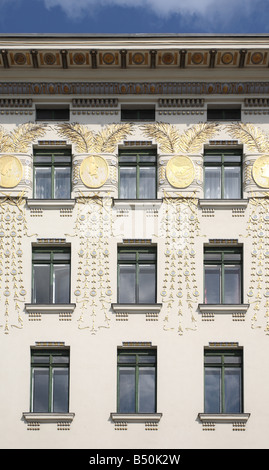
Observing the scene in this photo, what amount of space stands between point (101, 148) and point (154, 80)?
109 inches

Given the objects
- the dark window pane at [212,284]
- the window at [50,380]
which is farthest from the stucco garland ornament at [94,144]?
the window at [50,380]

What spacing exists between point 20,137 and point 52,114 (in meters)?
1.32

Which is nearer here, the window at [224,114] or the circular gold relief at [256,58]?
the circular gold relief at [256,58]

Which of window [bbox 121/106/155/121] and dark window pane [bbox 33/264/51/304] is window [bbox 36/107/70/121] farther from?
dark window pane [bbox 33/264/51/304]

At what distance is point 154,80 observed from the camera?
119ft

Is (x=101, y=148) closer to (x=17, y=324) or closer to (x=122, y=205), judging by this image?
(x=122, y=205)

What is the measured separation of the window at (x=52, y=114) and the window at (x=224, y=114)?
452 centimetres

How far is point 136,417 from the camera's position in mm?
33469

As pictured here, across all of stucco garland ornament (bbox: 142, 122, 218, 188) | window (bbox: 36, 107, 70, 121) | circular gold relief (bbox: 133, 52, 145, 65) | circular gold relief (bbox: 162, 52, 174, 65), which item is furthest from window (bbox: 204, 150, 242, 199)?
window (bbox: 36, 107, 70, 121)

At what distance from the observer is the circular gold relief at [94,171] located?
3562cm

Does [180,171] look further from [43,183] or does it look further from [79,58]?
[79,58]

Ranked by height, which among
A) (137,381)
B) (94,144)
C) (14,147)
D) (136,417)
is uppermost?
(94,144)

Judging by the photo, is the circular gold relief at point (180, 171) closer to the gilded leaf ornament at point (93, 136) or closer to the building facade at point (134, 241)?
the building facade at point (134, 241)

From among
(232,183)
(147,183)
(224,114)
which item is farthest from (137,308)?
(224,114)
